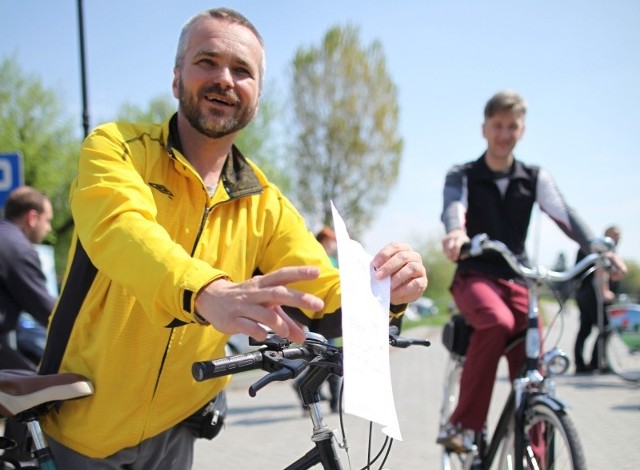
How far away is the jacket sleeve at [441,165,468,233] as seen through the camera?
144 inches

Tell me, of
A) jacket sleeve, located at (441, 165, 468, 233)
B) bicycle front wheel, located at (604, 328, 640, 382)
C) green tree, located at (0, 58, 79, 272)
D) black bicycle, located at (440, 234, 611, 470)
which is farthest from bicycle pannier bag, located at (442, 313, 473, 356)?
green tree, located at (0, 58, 79, 272)

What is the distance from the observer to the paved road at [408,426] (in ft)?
17.5

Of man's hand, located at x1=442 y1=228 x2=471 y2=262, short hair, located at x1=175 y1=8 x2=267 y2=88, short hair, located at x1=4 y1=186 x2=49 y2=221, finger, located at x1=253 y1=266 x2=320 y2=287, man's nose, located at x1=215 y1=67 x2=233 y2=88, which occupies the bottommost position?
finger, located at x1=253 y1=266 x2=320 y2=287

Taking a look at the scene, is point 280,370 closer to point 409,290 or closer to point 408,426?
point 409,290

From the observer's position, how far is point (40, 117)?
20.9 m

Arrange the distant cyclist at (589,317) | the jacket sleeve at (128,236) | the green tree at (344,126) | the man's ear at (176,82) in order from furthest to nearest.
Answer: the green tree at (344,126), the distant cyclist at (589,317), the man's ear at (176,82), the jacket sleeve at (128,236)

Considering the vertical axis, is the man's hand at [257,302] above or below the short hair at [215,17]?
below

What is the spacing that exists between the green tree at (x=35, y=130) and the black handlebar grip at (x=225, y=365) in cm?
2043

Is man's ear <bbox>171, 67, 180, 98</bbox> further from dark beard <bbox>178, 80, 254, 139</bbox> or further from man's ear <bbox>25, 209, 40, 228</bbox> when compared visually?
man's ear <bbox>25, 209, 40, 228</bbox>

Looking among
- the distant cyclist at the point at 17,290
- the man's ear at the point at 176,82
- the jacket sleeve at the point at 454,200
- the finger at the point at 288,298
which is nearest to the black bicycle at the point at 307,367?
the finger at the point at 288,298

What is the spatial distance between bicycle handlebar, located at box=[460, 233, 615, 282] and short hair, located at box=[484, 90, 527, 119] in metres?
0.93

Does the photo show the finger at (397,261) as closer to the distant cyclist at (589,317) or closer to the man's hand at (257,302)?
the man's hand at (257,302)

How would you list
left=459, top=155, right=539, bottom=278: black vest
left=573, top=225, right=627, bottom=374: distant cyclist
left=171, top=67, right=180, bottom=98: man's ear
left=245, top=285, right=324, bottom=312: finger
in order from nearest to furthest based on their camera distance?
left=245, top=285, right=324, bottom=312: finger
left=171, top=67, right=180, bottom=98: man's ear
left=459, top=155, right=539, bottom=278: black vest
left=573, top=225, right=627, bottom=374: distant cyclist

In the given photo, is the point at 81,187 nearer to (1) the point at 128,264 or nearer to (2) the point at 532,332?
(1) the point at 128,264
